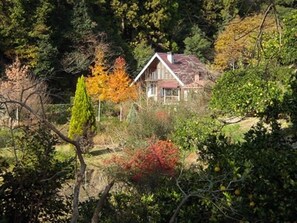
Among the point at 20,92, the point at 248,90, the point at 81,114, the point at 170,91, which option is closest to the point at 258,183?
the point at 248,90

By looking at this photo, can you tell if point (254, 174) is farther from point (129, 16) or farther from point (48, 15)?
point (129, 16)

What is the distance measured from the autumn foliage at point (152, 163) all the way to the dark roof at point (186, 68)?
9142 mm

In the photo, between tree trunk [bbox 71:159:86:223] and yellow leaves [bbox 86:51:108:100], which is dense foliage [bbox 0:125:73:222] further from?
yellow leaves [bbox 86:51:108:100]

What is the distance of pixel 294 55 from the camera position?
23.6ft

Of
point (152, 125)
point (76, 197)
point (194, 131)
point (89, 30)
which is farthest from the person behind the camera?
point (89, 30)

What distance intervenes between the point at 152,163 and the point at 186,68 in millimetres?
15588

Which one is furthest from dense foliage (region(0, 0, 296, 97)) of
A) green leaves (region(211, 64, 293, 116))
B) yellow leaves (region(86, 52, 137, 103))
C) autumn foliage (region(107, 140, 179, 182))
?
green leaves (region(211, 64, 293, 116))

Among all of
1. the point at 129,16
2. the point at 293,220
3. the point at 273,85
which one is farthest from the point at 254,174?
the point at 129,16

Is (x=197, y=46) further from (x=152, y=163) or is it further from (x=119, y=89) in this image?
(x=152, y=163)

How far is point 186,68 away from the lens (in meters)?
24.7

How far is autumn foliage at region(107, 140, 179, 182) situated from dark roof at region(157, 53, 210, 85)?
9142mm

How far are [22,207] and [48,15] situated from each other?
25471 mm

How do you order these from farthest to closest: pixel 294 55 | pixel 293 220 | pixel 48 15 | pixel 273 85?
1. pixel 48 15
2. pixel 294 55
3. pixel 273 85
4. pixel 293 220

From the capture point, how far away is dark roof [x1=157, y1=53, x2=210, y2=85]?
20.0 meters
